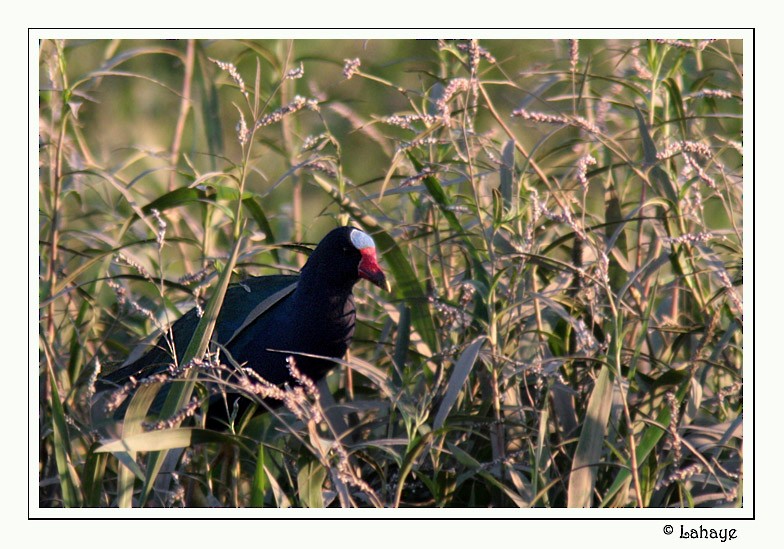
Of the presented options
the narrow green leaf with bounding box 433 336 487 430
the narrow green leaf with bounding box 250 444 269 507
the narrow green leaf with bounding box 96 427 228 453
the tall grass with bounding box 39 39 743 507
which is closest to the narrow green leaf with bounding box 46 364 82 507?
the tall grass with bounding box 39 39 743 507

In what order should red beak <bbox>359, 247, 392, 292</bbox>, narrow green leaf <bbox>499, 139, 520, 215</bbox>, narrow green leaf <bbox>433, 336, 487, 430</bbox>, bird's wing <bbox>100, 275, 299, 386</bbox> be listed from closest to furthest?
1. narrow green leaf <bbox>433, 336, 487, 430</bbox>
2. narrow green leaf <bbox>499, 139, 520, 215</bbox>
3. red beak <bbox>359, 247, 392, 292</bbox>
4. bird's wing <bbox>100, 275, 299, 386</bbox>

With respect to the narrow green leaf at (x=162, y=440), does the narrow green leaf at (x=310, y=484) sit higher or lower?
lower

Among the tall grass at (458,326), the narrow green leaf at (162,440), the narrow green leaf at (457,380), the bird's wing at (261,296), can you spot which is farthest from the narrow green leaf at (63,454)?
the narrow green leaf at (457,380)

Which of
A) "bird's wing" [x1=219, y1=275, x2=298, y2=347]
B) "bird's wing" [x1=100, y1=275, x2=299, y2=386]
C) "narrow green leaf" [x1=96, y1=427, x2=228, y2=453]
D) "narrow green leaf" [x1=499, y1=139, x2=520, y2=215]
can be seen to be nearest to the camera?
"narrow green leaf" [x1=96, y1=427, x2=228, y2=453]

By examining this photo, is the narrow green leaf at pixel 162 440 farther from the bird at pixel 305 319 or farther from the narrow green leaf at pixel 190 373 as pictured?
the bird at pixel 305 319

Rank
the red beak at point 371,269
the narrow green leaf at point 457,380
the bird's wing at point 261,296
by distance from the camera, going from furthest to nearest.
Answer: the bird's wing at point 261,296 → the red beak at point 371,269 → the narrow green leaf at point 457,380

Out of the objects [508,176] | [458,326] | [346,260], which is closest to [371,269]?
[346,260]

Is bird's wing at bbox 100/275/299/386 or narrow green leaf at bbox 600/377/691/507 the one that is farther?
bird's wing at bbox 100/275/299/386

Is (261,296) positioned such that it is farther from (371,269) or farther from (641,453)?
(641,453)

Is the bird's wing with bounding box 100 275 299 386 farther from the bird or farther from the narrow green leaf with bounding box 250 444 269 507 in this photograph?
the narrow green leaf with bounding box 250 444 269 507

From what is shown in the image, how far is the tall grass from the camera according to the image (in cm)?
205

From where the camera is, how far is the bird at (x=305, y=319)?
8.66ft
